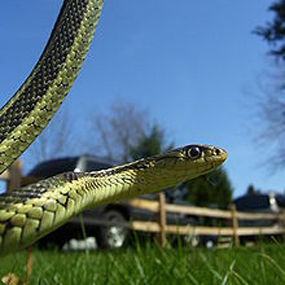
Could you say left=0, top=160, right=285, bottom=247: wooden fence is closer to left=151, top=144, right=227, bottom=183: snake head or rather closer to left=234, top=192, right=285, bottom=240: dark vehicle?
left=151, top=144, right=227, bottom=183: snake head

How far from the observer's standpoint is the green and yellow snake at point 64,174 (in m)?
1.49

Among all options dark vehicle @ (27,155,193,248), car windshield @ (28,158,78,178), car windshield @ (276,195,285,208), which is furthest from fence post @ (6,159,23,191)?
car windshield @ (276,195,285,208)

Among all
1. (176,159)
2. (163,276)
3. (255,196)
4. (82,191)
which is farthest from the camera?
(255,196)

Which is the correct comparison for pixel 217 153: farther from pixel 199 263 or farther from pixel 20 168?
pixel 20 168

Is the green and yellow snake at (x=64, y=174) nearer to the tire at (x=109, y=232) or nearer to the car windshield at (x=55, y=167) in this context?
the tire at (x=109, y=232)

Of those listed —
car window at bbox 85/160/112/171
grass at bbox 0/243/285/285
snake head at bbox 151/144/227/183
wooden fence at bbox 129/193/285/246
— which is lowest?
wooden fence at bbox 129/193/285/246

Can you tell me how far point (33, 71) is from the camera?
2.15m

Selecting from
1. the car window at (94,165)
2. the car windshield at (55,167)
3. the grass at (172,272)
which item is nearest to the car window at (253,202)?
the car window at (94,165)

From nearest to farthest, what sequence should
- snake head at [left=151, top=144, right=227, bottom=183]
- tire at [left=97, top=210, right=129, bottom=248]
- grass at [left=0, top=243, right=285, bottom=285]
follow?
grass at [left=0, top=243, right=285, bottom=285]
snake head at [left=151, top=144, right=227, bottom=183]
tire at [left=97, top=210, right=129, bottom=248]

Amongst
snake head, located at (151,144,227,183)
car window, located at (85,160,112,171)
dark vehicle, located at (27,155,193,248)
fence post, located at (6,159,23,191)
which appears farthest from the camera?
car window, located at (85,160,112,171)

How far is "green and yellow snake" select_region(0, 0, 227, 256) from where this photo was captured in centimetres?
149

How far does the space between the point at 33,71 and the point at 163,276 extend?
1.09 metres

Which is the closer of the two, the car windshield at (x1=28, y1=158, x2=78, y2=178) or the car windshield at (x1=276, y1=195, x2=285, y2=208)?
the car windshield at (x1=28, y1=158, x2=78, y2=178)

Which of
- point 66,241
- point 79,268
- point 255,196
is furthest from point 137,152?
point 79,268
